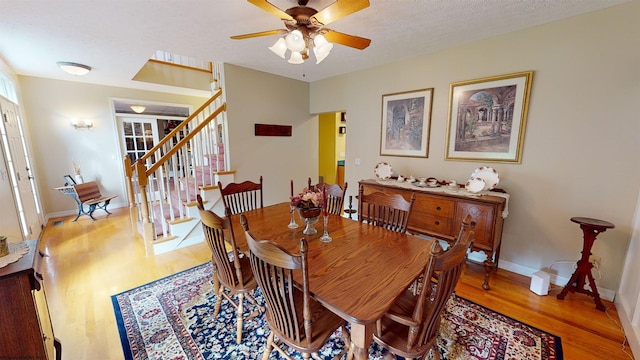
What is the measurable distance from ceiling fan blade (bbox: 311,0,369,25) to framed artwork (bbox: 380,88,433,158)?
189cm

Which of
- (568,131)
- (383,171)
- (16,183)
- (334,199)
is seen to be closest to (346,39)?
(334,199)

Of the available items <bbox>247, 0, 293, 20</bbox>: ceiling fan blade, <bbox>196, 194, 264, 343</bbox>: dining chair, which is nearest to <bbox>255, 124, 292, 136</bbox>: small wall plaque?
<bbox>247, 0, 293, 20</bbox>: ceiling fan blade

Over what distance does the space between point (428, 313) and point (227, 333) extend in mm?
1483

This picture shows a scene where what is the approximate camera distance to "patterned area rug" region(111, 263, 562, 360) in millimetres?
1669

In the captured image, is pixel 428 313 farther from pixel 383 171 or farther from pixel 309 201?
pixel 383 171

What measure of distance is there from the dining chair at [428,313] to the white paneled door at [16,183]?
3.74m

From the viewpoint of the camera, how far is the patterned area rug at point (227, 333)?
1.67 meters

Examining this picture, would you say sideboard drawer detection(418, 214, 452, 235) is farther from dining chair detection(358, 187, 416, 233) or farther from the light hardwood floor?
dining chair detection(358, 187, 416, 233)

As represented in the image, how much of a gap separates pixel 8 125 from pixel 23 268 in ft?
11.6

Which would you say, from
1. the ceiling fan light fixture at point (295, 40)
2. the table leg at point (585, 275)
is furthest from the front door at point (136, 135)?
the table leg at point (585, 275)

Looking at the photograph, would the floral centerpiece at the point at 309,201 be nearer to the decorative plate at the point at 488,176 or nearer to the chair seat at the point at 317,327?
the chair seat at the point at 317,327

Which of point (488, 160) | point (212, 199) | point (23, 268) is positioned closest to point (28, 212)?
point (212, 199)

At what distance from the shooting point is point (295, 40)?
1779mm

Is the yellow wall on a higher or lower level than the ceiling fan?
lower
